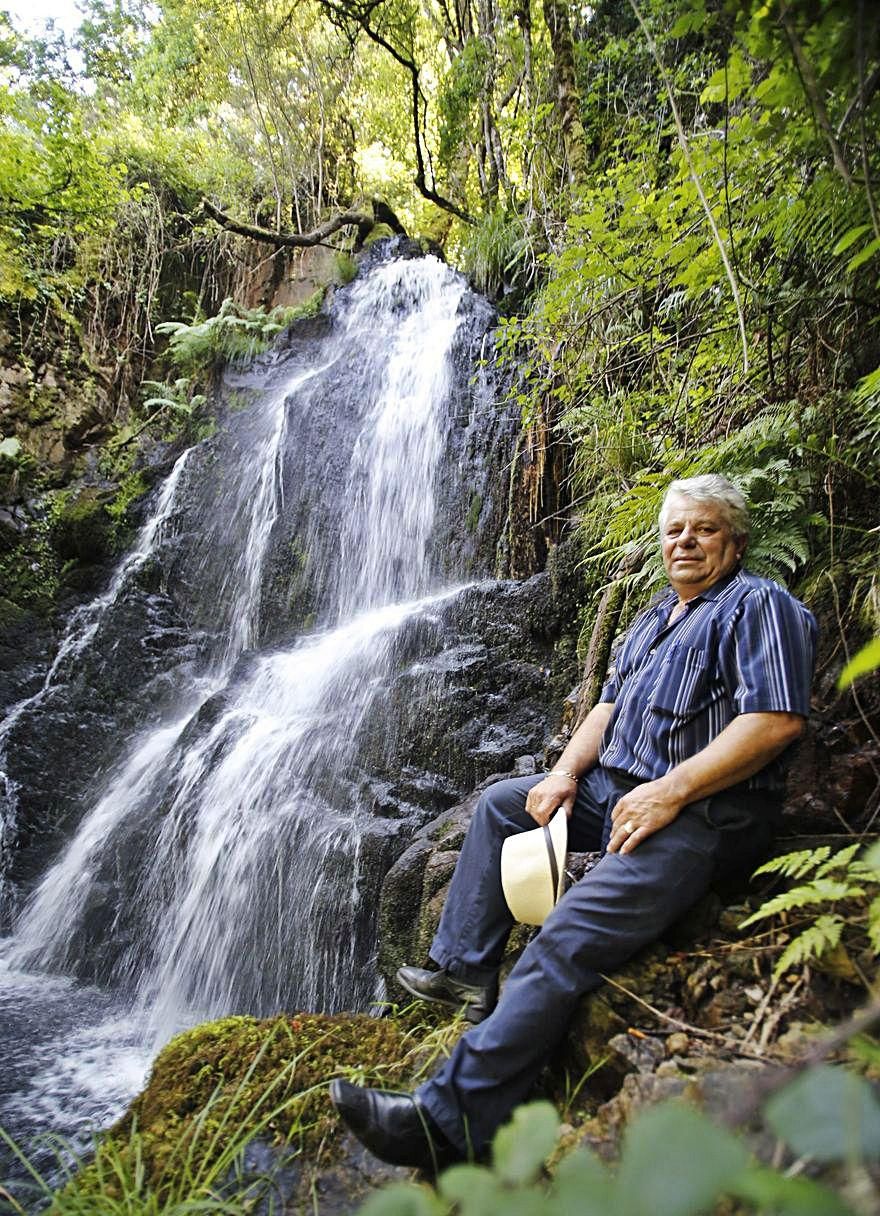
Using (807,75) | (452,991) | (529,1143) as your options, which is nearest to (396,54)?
(807,75)

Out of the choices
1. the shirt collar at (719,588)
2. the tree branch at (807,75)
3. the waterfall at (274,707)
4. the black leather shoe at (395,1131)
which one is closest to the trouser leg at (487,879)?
the black leather shoe at (395,1131)

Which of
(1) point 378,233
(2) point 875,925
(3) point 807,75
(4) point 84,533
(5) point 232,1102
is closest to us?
(2) point 875,925

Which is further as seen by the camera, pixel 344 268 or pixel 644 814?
pixel 344 268

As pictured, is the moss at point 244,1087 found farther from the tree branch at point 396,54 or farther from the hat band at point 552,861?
the tree branch at point 396,54

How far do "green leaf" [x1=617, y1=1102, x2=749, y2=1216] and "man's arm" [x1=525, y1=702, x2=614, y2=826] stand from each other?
1.86m

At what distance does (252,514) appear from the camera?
7.96 m

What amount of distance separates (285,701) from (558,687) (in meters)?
2.31

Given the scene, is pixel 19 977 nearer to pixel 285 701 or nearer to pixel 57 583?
pixel 285 701

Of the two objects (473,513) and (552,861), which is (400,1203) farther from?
(473,513)

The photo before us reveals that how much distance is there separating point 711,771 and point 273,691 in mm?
4507

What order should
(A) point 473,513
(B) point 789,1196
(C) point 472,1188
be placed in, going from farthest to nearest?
(A) point 473,513, (C) point 472,1188, (B) point 789,1196

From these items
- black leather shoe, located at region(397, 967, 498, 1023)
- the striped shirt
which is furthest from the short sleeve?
black leather shoe, located at region(397, 967, 498, 1023)

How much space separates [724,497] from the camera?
238 centimetres

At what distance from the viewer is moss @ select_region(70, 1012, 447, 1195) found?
6.00ft
